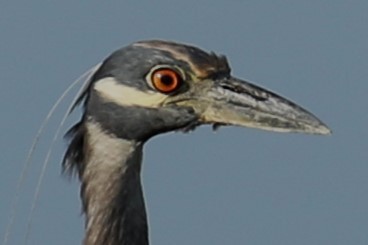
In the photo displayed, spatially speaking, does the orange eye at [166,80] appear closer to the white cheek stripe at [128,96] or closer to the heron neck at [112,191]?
the white cheek stripe at [128,96]

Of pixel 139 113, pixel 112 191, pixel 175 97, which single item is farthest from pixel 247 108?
pixel 112 191

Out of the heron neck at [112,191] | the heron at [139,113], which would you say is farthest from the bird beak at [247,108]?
the heron neck at [112,191]

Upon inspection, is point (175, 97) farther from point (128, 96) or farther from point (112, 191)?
point (112, 191)

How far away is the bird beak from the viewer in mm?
9414

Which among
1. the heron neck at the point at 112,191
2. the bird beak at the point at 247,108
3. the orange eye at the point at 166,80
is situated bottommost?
the heron neck at the point at 112,191

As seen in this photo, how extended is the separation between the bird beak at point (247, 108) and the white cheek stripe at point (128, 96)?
114 mm

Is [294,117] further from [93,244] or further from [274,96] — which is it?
[93,244]

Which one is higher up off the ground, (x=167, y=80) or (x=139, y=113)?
(x=167, y=80)

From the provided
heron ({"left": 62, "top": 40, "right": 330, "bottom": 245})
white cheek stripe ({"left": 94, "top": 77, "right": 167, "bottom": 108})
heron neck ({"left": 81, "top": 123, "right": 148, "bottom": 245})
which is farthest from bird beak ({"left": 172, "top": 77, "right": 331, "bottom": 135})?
heron neck ({"left": 81, "top": 123, "right": 148, "bottom": 245})

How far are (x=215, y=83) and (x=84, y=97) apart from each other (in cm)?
45

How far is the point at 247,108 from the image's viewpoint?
9.41 m

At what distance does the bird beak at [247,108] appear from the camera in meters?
9.41

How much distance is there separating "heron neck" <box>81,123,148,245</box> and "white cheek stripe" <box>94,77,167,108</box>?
0.13 meters

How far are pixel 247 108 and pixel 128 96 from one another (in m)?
0.40
